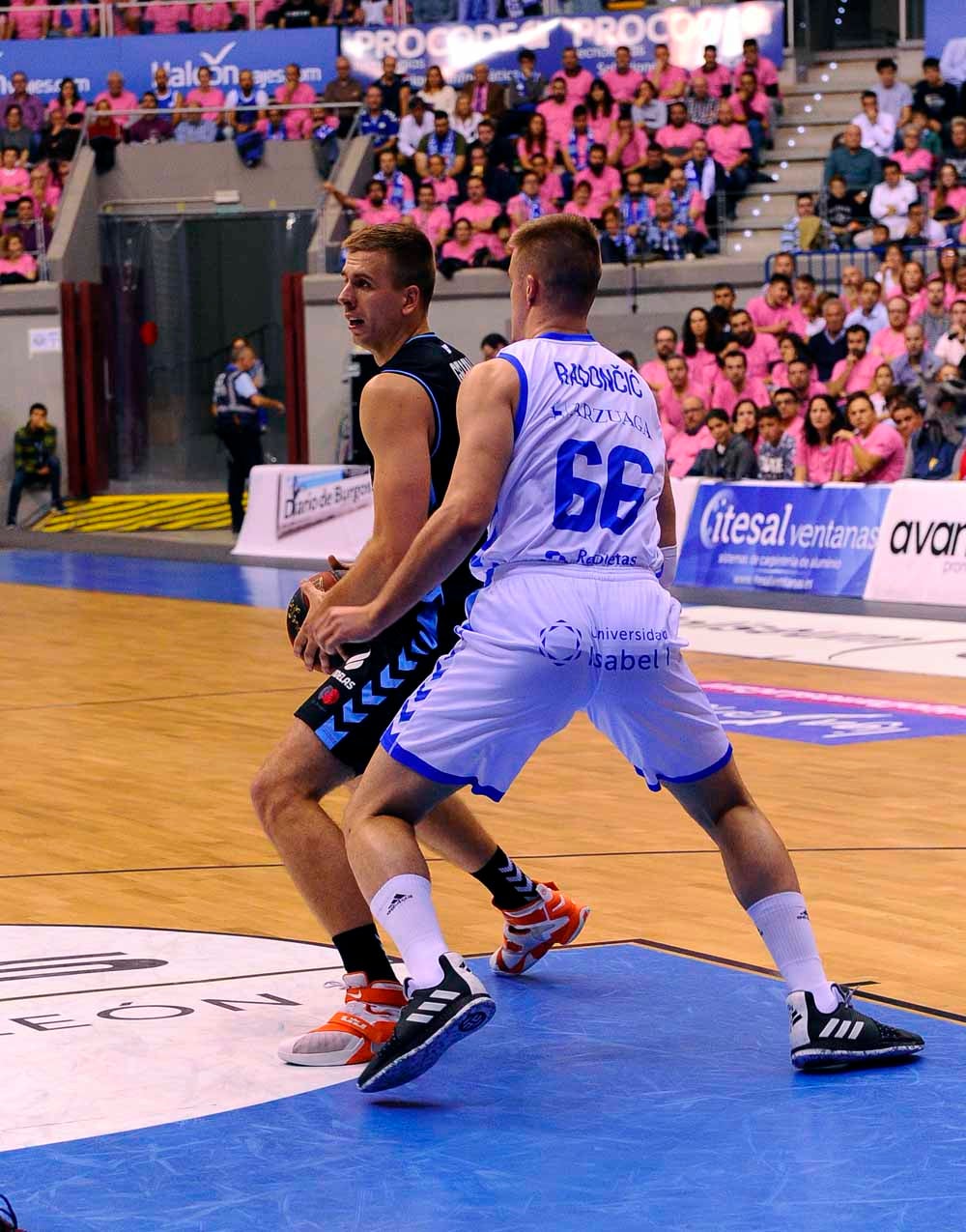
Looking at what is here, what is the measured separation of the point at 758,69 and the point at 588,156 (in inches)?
105

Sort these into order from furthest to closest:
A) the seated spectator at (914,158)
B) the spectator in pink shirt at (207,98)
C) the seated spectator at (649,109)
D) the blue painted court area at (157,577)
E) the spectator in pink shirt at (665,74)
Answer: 1. the spectator in pink shirt at (207,98)
2. the spectator in pink shirt at (665,74)
3. the seated spectator at (649,109)
4. the seated spectator at (914,158)
5. the blue painted court area at (157,577)

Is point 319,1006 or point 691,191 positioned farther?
point 691,191

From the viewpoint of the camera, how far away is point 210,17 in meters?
28.0

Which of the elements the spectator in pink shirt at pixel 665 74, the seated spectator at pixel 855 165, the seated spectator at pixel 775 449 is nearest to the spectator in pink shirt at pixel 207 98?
the spectator in pink shirt at pixel 665 74

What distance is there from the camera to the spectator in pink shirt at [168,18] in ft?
91.6

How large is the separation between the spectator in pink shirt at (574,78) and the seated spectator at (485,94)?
0.08 meters

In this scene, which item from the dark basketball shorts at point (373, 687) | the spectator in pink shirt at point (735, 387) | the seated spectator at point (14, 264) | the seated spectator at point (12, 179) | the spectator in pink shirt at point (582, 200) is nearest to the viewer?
the dark basketball shorts at point (373, 687)

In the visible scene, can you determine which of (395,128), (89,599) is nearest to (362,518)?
(89,599)

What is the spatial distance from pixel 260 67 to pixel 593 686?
79.3 feet

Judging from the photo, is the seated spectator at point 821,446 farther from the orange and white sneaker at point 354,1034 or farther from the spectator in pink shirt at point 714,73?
the orange and white sneaker at point 354,1034

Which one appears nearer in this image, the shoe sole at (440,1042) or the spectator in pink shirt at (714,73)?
the shoe sole at (440,1042)

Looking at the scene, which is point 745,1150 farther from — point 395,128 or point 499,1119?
point 395,128

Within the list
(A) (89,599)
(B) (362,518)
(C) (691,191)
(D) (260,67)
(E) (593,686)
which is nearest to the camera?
(E) (593,686)

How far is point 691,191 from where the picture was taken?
73.8ft
